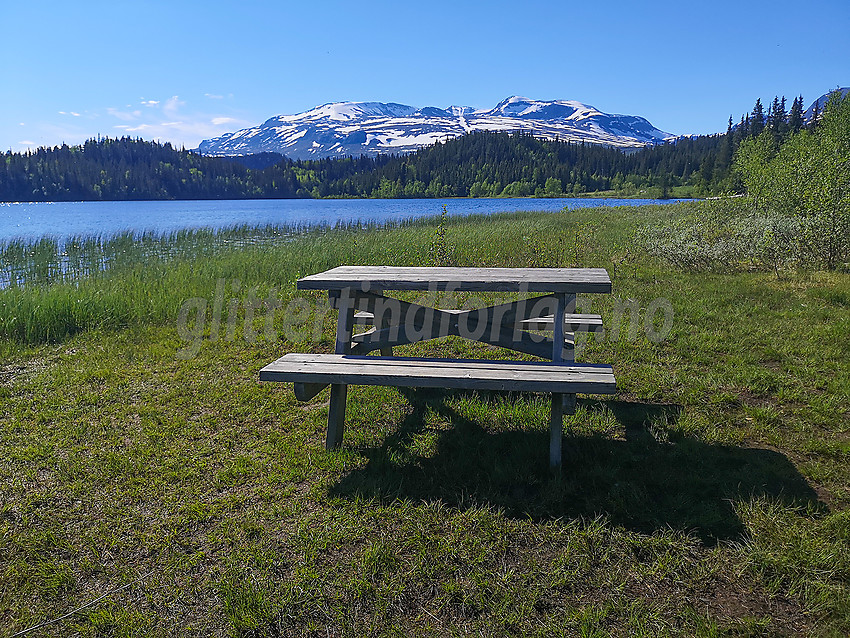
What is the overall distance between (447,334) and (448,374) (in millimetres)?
707

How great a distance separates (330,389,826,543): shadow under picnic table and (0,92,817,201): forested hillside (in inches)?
4044

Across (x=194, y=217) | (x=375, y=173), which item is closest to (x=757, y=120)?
(x=194, y=217)

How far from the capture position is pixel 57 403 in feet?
14.7

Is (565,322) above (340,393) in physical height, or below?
above

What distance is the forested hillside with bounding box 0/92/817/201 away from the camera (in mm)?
106812

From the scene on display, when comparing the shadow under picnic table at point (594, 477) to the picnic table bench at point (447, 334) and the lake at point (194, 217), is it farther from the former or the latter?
the lake at point (194, 217)

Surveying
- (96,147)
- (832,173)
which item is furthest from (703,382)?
(96,147)

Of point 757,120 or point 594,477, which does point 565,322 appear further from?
point 757,120

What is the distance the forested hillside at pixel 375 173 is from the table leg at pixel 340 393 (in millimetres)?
103221

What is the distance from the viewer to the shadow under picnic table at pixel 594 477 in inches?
112

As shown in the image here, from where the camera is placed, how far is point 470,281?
3387 mm

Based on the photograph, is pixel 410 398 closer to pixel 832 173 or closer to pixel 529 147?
pixel 832 173

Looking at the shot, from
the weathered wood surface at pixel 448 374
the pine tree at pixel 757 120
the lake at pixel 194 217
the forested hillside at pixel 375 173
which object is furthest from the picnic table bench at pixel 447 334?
the forested hillside at pixel 375 173

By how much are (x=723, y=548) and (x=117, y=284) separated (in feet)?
29.0
